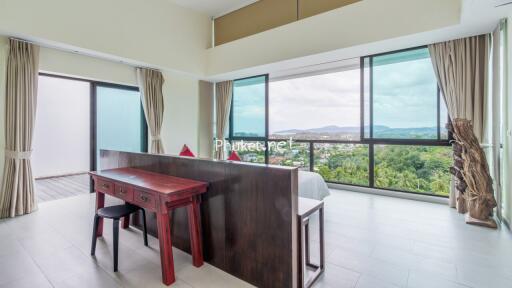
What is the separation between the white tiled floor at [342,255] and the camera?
1926 millimetres

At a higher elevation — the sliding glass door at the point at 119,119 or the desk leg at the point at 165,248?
the sliding glass door at the point at 119,119

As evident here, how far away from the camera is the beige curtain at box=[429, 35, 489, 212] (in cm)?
337

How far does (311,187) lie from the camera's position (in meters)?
3.48

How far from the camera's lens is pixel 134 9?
4.26 metres

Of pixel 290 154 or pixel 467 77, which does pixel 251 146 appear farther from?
pixel 467 77

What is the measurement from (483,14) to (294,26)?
2520 millimetres

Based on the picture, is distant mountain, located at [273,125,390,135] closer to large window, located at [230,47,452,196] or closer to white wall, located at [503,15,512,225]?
large window, located at [230,47,452,196]

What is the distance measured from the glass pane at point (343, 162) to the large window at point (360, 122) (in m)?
0.02

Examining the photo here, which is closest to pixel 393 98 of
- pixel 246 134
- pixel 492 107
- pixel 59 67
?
pixel 492 107

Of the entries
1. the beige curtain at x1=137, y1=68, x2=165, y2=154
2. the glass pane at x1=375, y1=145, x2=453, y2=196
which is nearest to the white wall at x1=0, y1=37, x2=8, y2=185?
the beige curtain at x1=137, y1=68, x2=165, y2=154

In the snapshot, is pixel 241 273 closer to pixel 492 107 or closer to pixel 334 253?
pixel 334 253

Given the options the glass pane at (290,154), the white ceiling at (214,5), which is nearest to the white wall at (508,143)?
the glass pane at (290,154)

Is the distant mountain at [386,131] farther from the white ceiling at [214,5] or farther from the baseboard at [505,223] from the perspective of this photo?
the white ceiling at [214,5]

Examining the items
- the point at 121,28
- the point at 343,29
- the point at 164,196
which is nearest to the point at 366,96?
the point at 343,29
